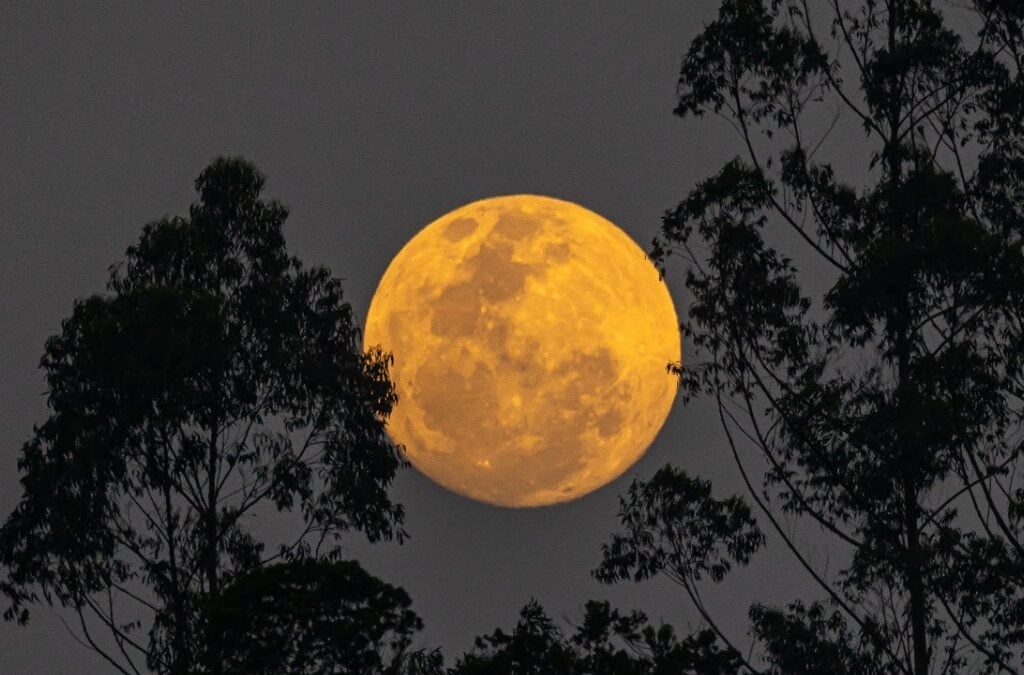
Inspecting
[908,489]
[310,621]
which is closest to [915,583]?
[908,489]

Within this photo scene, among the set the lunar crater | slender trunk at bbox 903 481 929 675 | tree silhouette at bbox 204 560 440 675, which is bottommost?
tree silhouette at bbox 204 560 440 675

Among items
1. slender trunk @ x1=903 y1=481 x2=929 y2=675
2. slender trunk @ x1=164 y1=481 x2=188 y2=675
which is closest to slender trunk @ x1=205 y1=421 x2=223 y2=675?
slender trunk @ x1=164 y1=481 x2=188 y2=675

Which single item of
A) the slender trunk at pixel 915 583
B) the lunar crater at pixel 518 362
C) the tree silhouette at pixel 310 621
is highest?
the lunar crater at pixel 518 362

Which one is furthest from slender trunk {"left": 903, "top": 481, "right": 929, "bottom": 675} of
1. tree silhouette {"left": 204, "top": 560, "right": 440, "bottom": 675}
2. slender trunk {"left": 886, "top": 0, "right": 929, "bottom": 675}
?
tree silhouette {"left": 204, "top": 560, "right": 440, "bottom": 675}

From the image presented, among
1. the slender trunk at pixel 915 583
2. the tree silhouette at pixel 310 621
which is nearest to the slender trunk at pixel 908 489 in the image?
the slender trunk at pixel 915 583

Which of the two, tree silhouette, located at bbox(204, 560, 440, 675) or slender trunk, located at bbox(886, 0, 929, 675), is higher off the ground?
slender trunk, located at bbox(886, 0, 929, 675)

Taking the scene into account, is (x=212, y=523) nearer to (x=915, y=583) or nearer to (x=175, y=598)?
(x=175, y=598)

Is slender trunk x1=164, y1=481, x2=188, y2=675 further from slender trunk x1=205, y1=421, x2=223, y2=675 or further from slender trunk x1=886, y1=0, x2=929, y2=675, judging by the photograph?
slender trunk x1=886, y1=0, x2=929, y2=675

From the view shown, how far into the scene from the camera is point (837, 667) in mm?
37969

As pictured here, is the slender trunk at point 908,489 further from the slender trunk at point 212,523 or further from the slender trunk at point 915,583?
the slender trunk at point 212,523

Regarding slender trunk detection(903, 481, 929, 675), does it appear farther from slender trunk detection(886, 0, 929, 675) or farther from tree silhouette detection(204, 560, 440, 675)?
tree silhouette detection(204, 560, 440, 675)

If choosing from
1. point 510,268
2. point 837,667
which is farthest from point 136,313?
point 837,667

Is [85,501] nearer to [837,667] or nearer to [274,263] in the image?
[274,263]

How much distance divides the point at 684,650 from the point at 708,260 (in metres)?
7.70
